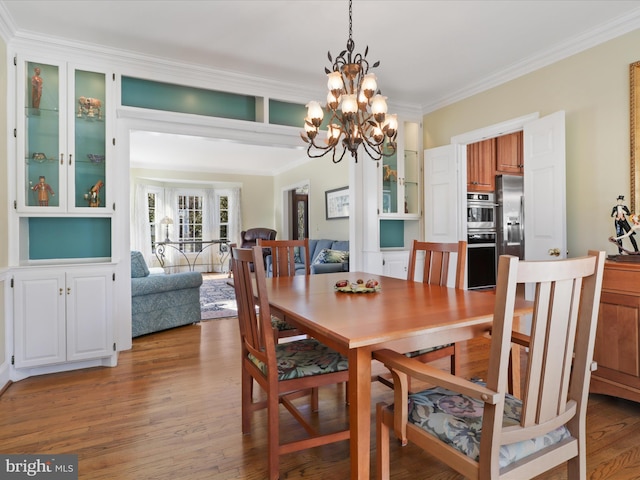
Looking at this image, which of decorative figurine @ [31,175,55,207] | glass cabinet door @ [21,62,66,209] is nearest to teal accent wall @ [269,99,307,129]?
glass cabinet door @ [21,62,66,209]

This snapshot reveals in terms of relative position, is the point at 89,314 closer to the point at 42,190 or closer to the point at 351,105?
the point at 42,190

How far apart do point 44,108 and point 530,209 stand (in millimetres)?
4160

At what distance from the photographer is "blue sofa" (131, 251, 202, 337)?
375cm

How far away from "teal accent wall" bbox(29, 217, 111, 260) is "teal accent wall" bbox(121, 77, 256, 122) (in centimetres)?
111

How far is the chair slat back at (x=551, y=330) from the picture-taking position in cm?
97

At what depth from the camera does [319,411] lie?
2.27 metres

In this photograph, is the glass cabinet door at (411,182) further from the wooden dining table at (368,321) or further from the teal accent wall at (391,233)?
the wooden dining table at (368,321)

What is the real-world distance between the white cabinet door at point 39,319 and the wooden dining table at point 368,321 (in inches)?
77.4

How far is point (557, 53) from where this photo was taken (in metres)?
3.14

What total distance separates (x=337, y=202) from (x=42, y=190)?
458 centimetres

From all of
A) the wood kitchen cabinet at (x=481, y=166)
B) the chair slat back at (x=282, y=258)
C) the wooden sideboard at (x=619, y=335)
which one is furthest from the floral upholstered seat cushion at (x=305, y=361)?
the wood kitchen cabinet at (x=481, y=166)

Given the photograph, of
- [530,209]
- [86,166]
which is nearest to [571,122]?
[530,209]

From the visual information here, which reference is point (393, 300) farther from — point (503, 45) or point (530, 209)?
point (503, 45)

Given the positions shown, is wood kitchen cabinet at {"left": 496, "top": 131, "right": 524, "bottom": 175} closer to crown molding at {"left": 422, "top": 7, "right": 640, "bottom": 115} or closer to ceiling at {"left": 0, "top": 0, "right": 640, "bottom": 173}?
crown molding at {"left": 422, "top": 7, "right": 640, "bottom": 115}
